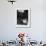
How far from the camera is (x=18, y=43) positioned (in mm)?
3998

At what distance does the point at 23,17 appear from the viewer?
5043mm

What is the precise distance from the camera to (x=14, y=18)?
5000 mm

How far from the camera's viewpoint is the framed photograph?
16.4 feet

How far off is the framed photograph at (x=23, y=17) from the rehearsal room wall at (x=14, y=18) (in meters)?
0.11

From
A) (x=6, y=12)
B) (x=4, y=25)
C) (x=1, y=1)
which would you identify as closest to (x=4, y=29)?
(x=4, y=25)

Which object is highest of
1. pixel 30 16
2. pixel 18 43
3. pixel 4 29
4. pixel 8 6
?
pixel 8 6

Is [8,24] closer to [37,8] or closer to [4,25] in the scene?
[4,25]

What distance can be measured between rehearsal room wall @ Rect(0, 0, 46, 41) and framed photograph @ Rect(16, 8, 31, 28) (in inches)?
4.4

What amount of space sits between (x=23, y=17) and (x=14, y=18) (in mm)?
339

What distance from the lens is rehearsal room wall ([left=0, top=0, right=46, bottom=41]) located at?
196 inches

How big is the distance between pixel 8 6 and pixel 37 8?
108cm

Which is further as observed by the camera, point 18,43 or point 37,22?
point 37,22

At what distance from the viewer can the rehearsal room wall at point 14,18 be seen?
4984 millimetres

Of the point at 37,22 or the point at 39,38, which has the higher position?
the point at 37,22
